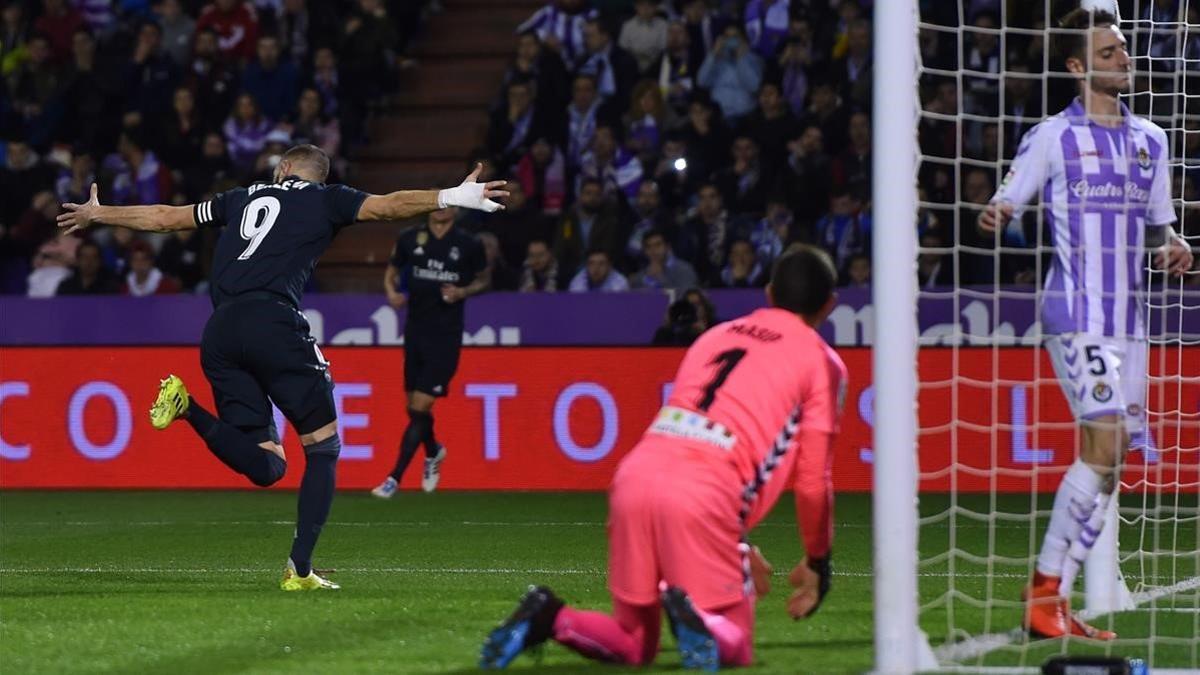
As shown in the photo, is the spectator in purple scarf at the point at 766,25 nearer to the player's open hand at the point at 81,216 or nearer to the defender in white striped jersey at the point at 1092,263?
the player's open hand at the point at 81,216

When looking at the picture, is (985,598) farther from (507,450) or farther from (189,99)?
(189,99)

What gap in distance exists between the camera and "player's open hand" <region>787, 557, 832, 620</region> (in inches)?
214

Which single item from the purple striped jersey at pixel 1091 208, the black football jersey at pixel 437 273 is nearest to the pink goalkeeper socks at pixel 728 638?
the purple striped jersey at pixel 1091 208

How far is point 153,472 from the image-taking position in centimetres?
1373

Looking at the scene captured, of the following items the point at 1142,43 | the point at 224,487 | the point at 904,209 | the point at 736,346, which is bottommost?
the point at 224,487

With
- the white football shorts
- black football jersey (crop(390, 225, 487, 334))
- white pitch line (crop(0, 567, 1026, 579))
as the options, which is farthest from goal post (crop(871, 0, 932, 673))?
black football jersey (crop(390, 225, 487, 334))

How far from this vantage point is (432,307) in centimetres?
1271

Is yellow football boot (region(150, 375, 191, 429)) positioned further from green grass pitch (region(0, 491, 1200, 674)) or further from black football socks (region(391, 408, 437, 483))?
black football socks (region(391, 408, 437, 483))

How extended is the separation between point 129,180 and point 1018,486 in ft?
30.0

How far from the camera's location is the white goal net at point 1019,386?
652cm

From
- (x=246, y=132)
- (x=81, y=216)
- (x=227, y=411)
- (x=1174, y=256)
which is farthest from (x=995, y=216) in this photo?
(x=246, y=132)

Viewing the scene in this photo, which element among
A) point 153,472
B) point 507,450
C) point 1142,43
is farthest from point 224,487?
point 1142,43

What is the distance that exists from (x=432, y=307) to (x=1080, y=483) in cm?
693

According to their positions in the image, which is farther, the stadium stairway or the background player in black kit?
the stadium stairway
